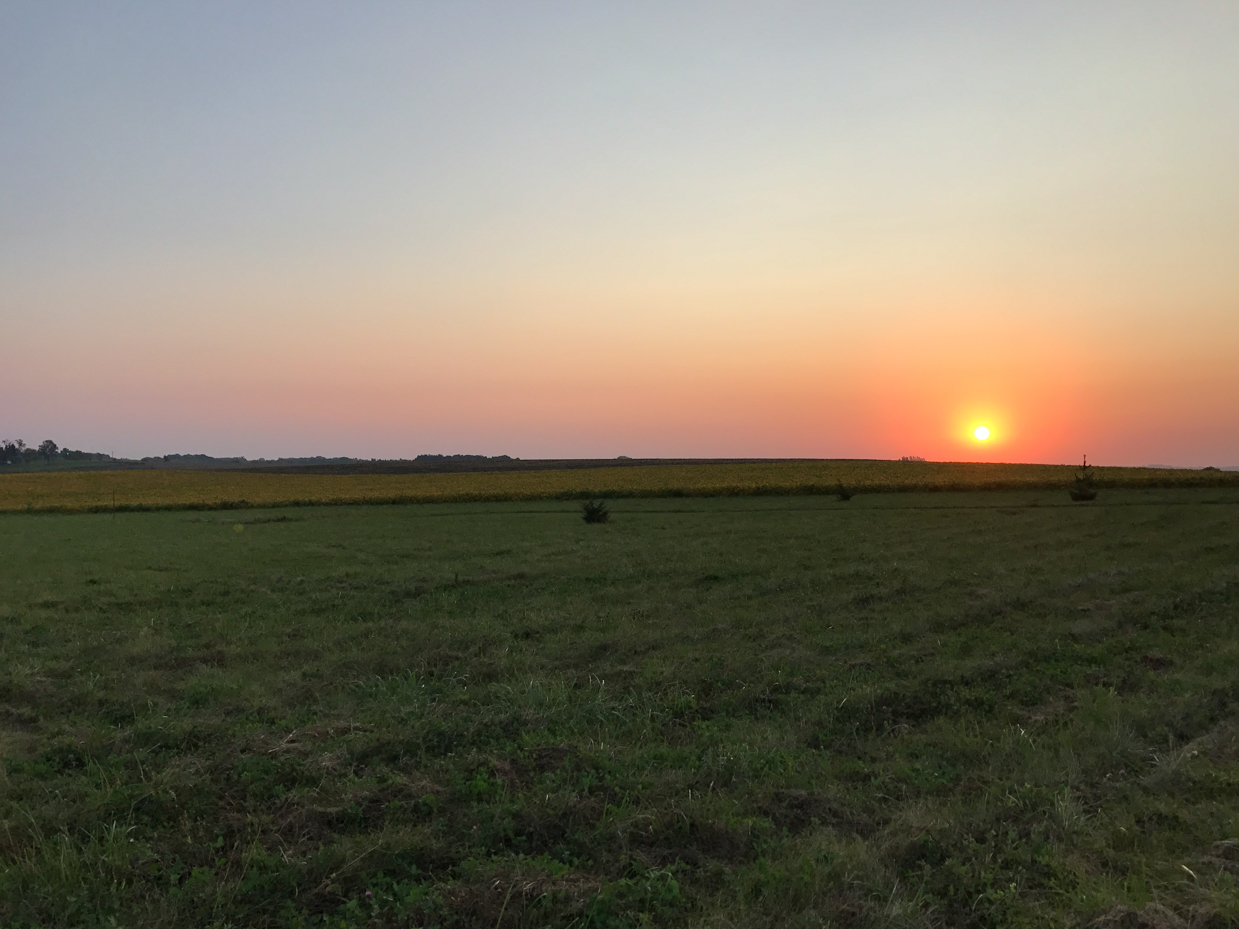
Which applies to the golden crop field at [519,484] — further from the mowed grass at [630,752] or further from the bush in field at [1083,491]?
the mowed grass at [630,752]

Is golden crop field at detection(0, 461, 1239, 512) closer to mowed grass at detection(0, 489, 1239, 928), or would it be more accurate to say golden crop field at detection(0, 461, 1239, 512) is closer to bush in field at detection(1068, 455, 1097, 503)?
bush in field at detection(1068, 455, 1097, 503)

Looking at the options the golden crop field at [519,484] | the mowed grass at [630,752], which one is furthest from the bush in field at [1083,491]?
the mowed grass at [630,752]

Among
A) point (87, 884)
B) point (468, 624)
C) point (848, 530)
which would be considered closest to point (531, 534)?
point (848, 530)

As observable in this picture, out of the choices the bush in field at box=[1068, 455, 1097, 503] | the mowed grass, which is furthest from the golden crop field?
the mowed grass

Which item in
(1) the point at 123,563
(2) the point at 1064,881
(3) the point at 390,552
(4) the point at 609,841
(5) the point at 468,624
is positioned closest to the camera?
(2) the point at 1064,881

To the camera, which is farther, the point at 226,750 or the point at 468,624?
the point at 468,624

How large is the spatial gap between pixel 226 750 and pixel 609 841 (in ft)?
12.3

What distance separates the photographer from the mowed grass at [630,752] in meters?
5.09

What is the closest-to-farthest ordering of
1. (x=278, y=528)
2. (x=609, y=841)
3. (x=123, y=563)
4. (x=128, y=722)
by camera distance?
(x=609, y=841) → (x=128, y=722) → (x=123, y=563) → (x=278, y=528)

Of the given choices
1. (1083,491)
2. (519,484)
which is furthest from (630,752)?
(519,484)

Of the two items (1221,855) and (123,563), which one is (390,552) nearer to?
(123,563)

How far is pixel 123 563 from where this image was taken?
23375mm

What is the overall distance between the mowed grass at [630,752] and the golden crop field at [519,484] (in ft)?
124

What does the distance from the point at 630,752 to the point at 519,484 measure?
60.1 meters
